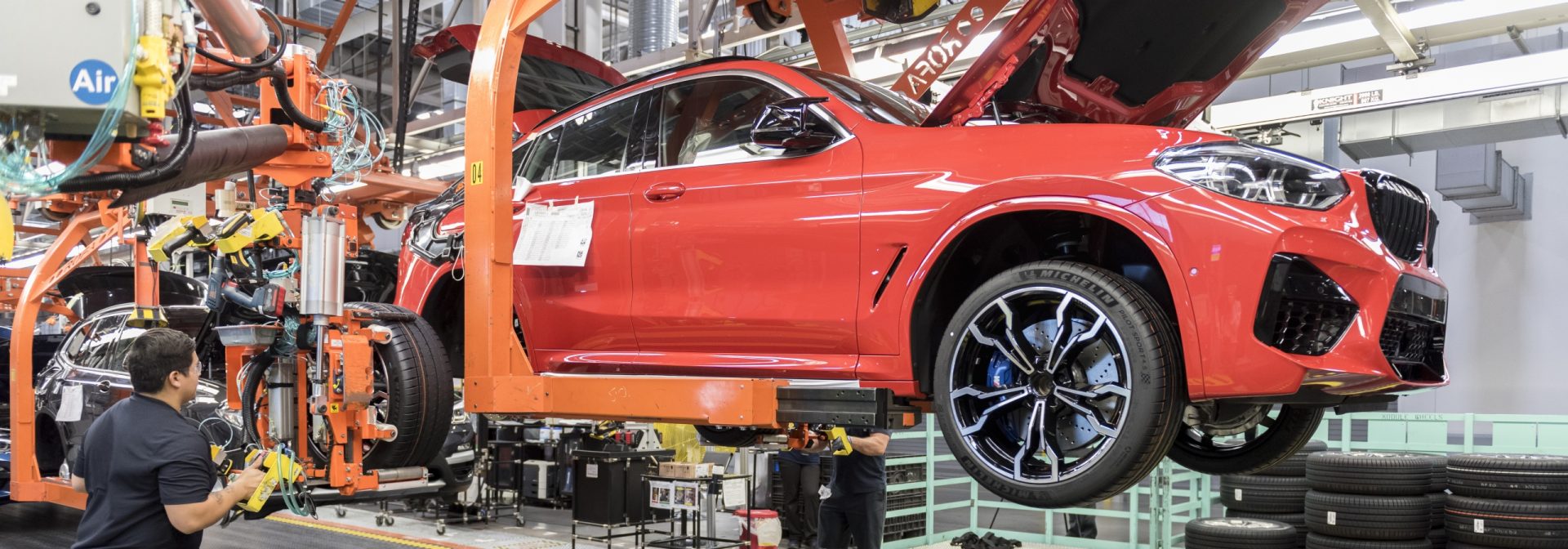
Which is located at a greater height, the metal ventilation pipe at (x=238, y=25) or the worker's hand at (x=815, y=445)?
the metal ventilation pipe at (x=238, y=25)

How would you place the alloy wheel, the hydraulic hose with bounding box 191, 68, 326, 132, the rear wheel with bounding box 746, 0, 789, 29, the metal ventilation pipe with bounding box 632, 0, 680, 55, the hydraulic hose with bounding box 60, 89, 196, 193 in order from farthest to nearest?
the metal ventilation pipe with bounding box 632, 0, 680, 55
the rear wheel with bounding box 746, 0, 789, 29
the hydraulic hose with bounding box 191, 68, 326, 132
the alloy wheel
the hydraulic hose with bounding box 60, 89, 196, 193

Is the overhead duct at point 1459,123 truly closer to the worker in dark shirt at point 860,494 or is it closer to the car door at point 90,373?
the worker in dark shirt at point 860,494

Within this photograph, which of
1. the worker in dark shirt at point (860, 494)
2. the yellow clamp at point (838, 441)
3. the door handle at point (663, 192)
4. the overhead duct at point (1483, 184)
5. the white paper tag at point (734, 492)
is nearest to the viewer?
the door handle at point (663, 192)

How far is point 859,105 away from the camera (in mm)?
3596

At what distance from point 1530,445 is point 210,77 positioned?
8688mm

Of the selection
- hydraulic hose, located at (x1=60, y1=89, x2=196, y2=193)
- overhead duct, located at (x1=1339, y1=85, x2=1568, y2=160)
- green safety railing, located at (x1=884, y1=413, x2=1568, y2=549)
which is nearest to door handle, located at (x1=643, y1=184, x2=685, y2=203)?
hydraulic hose, located at (x1=60, y1=89, x2=196, y2=193)

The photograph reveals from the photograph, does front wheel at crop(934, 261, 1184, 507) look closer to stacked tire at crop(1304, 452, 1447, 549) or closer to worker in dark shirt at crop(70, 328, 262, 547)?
worker in dark shirt at crop(70, 328, 262, 547)

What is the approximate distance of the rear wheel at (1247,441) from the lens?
3352 millimetres

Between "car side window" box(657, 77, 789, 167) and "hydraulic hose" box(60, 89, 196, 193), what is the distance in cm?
152

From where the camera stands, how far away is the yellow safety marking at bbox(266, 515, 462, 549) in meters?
9.33

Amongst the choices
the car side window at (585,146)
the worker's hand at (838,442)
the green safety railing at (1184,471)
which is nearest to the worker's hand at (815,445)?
the worker's hand at (838,442)

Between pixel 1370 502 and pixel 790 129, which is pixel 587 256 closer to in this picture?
pixel 790 129

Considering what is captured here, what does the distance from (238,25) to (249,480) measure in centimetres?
140

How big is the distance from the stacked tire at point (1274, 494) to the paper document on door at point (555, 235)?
18.9ft
